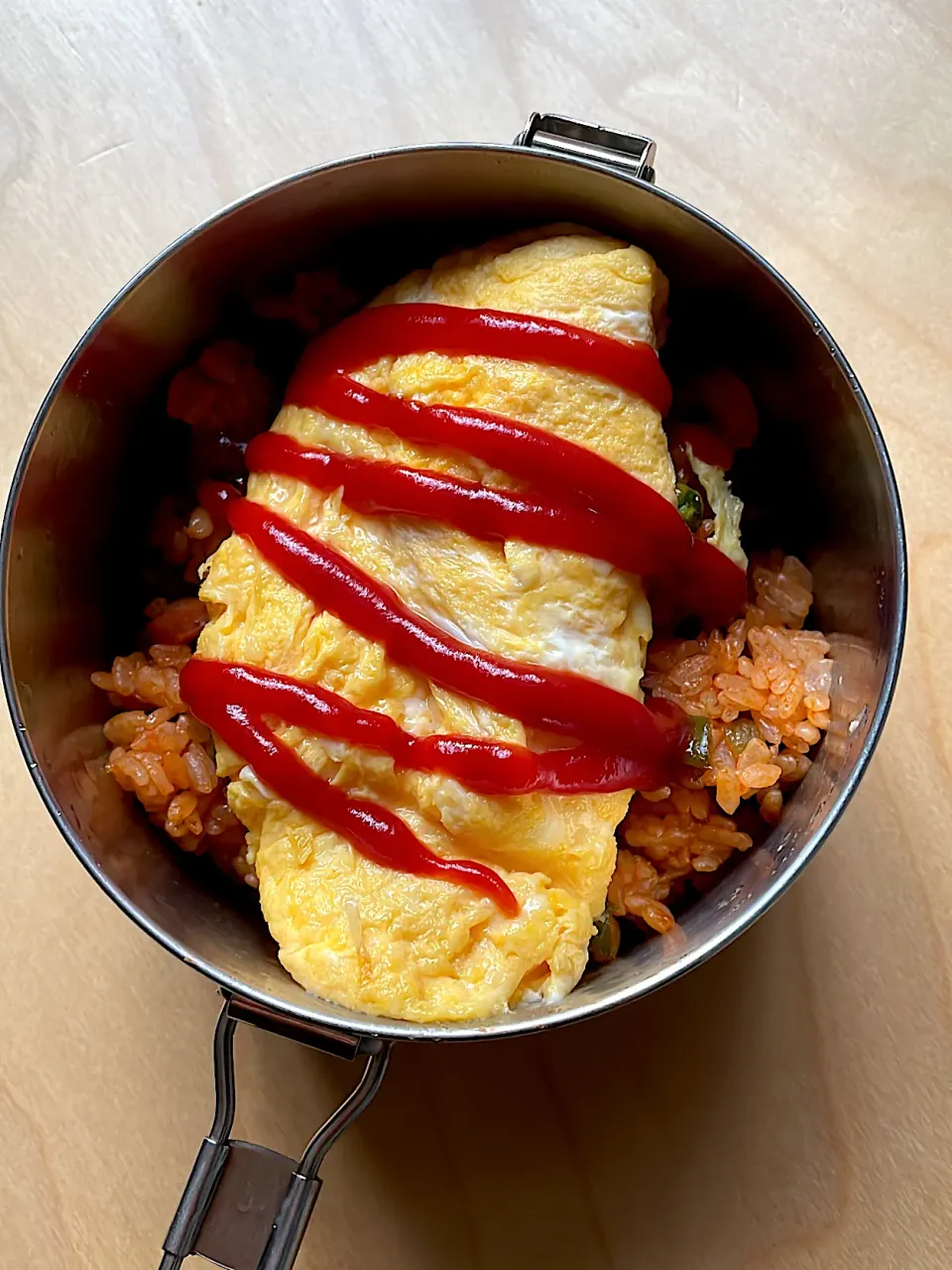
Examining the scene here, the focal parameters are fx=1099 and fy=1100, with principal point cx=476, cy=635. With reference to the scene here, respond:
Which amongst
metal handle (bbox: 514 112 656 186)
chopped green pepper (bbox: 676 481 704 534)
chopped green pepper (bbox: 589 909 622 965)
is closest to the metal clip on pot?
chopped green pepper (bbox: 589 909 622 965)

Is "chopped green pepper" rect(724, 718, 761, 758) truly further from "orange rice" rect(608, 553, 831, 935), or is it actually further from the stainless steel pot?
the stainless steel pot

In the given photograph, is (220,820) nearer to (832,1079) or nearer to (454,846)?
(454,846)

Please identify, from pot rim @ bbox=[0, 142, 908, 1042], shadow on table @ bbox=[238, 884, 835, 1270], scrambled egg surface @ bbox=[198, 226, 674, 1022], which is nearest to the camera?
pot rim @ bbox=[0, 142, 908, 1042]

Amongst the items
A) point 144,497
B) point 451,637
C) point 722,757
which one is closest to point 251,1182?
point 451,637

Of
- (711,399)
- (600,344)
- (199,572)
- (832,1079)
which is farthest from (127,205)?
(832,1079)

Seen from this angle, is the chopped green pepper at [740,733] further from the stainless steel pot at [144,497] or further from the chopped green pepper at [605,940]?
the chopped green pepper at [605,940]

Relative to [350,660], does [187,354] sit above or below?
above

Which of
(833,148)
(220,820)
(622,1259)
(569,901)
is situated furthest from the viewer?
(833,148)
